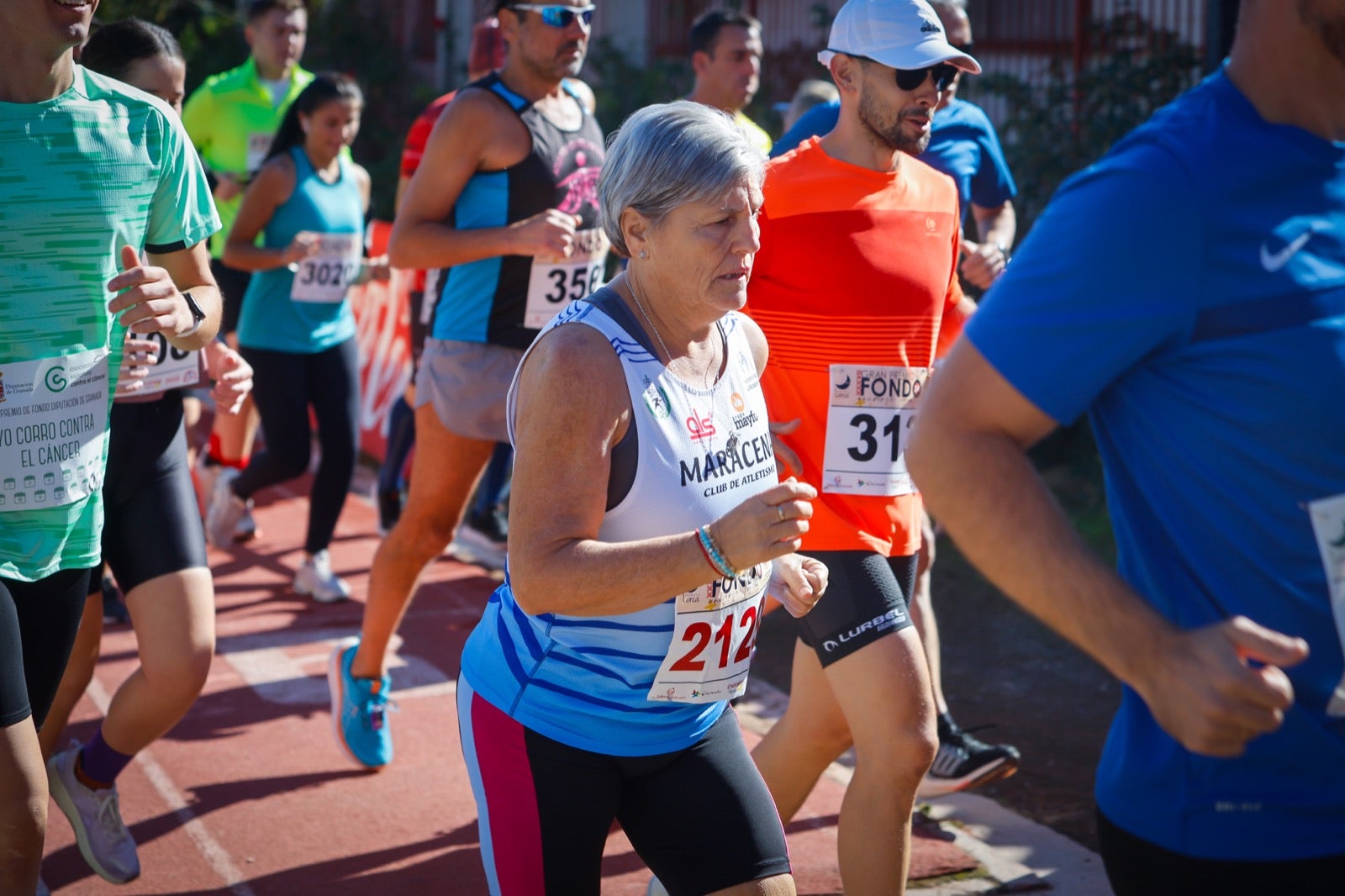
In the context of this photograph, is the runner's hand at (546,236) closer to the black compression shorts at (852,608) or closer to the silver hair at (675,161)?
the black compression shorts at (852,608)

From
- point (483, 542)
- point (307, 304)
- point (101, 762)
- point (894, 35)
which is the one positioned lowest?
point (483, 542)

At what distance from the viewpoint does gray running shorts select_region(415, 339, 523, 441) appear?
14.2ft

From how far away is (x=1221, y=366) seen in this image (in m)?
1.74

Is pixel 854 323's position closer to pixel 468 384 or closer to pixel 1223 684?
pixel 468 384

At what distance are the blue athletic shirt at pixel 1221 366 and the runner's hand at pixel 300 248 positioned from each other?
4852 mm

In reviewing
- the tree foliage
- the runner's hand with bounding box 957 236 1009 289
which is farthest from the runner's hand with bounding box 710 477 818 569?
the tree foliage

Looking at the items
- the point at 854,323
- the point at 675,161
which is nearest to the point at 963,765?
the point at 854,323

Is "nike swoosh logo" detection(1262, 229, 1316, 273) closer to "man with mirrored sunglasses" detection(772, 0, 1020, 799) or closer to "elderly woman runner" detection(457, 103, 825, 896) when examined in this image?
"elderly woman runner" detection(457, 103, 825, 896)

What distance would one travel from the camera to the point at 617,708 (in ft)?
7.91

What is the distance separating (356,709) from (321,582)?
2.05 meters

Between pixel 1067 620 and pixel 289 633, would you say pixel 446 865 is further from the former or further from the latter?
pixel 1067 620

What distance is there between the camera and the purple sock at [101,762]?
372 cm

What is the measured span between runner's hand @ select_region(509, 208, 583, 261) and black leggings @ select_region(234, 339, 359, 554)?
2216mm

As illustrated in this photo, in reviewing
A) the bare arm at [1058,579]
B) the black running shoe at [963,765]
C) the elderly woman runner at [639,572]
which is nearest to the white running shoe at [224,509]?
the black running shoe at [963,765]
